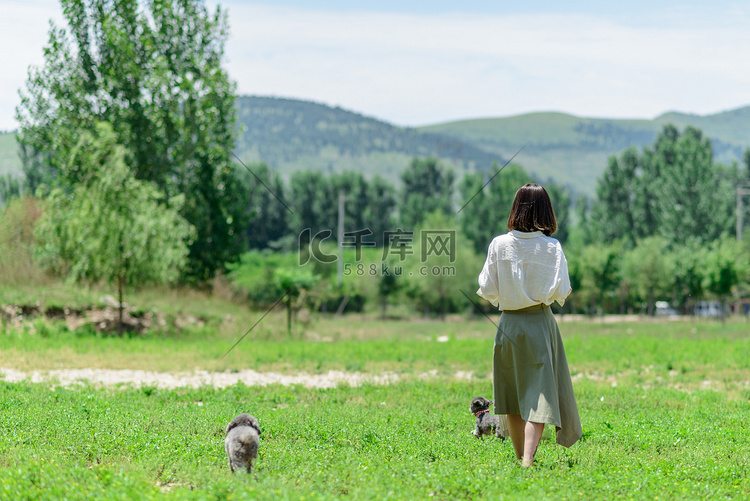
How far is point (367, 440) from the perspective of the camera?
5.77m

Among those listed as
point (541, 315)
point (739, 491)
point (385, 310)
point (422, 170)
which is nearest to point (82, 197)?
point (541, 315)

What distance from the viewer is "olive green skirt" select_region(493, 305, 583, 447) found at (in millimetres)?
4793

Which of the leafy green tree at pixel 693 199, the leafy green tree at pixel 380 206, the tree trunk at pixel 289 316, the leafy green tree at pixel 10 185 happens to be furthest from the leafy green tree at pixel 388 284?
the leafy green tree at pixel 380 206

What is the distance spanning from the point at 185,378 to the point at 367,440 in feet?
18.7

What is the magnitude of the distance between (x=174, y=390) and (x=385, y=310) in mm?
36509

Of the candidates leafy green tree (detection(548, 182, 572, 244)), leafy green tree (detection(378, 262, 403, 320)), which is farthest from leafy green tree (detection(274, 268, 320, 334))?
leafy green tree (detection(548, 182, 572, 244))

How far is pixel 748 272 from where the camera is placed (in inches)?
1382

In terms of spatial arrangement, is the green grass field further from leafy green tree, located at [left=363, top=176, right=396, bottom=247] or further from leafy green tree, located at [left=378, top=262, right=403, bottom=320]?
leafy green tree, located at [left=363, top=176, right=396, bottom=247]

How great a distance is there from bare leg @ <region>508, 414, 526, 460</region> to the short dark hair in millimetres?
1499

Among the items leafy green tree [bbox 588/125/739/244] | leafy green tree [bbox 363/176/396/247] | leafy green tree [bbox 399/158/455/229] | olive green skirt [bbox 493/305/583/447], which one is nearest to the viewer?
olive green skirt [bbox 493/305/583/447]

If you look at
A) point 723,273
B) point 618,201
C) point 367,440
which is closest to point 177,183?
point 367,440

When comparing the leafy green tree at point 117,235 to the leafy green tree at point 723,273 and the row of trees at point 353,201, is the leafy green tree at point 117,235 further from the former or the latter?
the row of trees at point 353,201

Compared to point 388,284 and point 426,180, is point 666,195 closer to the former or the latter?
point 388,284

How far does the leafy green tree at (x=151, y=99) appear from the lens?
25969 millimetres
